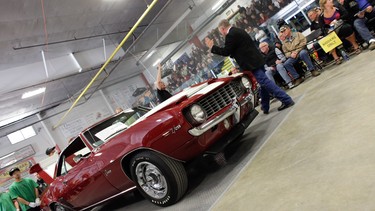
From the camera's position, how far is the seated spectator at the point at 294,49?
232 inches

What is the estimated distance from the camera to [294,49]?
19.9 ft

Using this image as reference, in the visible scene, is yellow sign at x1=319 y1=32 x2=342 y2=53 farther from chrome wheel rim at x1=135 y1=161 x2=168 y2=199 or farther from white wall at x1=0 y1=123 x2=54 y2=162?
white wall at x1=0 y1=123 x2=54 y2=162

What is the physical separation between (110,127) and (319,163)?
9.32ft

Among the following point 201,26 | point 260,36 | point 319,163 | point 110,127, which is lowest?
point 319,163

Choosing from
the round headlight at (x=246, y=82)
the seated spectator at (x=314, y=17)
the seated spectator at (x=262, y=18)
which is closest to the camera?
the round headlight at (x=246, y=82)

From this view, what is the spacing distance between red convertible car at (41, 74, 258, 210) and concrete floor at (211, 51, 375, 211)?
0.48 metres

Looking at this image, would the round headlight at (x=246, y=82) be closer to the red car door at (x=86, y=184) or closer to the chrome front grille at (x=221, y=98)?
the chrome front grille at (x=221, y=98)

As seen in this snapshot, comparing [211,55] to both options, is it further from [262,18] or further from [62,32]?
[62,32]

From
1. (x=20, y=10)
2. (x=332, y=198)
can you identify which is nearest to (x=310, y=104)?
(x=332, y=198)

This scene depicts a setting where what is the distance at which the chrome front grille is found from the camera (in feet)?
9.95

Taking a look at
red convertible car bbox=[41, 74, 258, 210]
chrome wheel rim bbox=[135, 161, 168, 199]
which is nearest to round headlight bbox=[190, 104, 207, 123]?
red convertible car bbox=[41, 74, 258, 210]

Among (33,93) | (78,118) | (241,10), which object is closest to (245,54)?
(241,10)

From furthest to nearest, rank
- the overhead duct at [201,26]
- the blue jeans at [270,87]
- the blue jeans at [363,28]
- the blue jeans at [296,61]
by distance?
the overhead duct at [201,26]
the blue jeans at [296,61]
the blue jeans at [363,28]
the blue jeans at [270,87]

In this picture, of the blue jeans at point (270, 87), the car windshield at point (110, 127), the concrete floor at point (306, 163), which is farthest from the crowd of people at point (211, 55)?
the concrete floor at point (306, 163)
